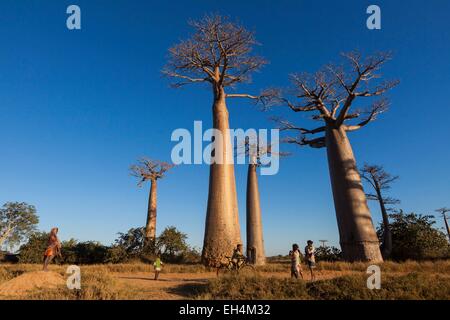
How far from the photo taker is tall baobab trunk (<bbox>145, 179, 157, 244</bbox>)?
1693cm

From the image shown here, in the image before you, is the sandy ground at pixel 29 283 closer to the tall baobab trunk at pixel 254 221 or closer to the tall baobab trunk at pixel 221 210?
the tall baobab trunk at pixel 221 210

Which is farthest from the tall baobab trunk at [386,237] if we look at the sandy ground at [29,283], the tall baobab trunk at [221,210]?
the sandy ground at [29,283]

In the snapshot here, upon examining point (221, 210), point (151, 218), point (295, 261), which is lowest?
point (295, 261)

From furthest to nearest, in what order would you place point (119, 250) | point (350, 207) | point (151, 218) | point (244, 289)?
point (151, 218)
point (119, 250)
point (350, 207)
point (244, 289)

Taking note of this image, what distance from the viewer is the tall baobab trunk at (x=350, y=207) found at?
10.4 metres

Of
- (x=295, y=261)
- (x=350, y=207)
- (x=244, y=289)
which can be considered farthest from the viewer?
(x=350, y=207)

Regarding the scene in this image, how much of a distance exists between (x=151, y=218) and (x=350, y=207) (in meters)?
11.5

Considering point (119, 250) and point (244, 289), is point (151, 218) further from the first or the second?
point (244, 289)

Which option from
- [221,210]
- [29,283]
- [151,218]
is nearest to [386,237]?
[221,210]

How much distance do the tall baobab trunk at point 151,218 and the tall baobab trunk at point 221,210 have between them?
273 inches

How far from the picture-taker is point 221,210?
1090cm

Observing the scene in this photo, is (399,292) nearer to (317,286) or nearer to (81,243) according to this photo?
(317,286)

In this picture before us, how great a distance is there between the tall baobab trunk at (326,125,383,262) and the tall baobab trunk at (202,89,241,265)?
374 cm
